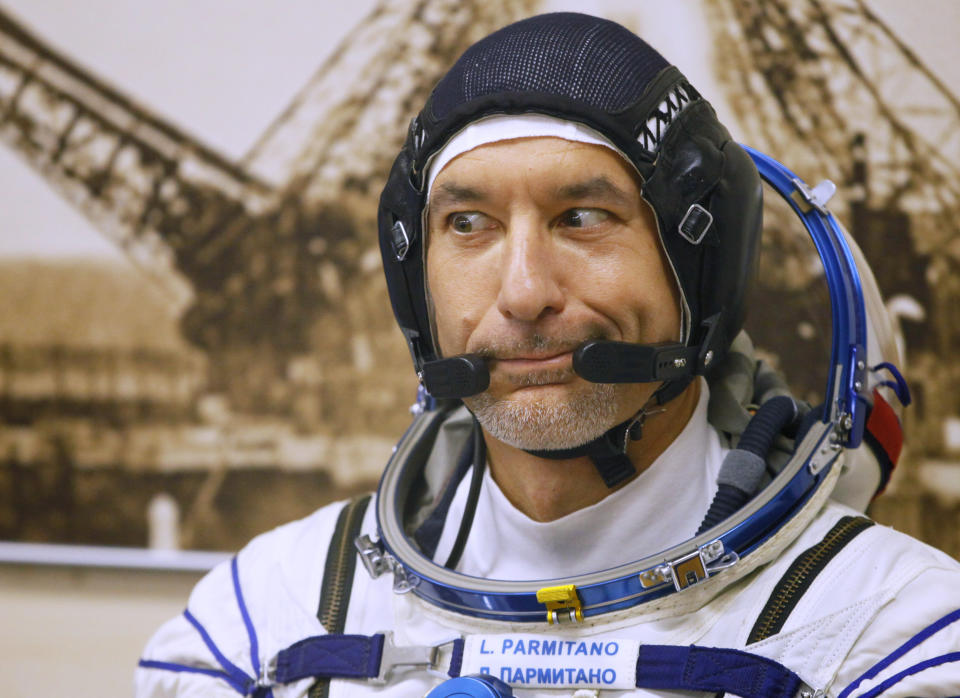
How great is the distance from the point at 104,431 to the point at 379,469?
0.47 metres

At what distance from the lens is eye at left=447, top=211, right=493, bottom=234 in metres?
0.98

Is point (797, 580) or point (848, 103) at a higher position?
point (848, 103)

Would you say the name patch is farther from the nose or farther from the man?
the nose

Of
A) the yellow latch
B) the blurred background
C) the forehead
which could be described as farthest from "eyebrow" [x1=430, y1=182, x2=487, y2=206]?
the blurred background

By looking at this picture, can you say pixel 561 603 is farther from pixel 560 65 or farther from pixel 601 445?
pixel 560 65

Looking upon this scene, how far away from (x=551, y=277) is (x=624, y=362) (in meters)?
0.10

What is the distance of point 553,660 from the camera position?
3.04ft

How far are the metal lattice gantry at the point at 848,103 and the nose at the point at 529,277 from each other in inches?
24.4

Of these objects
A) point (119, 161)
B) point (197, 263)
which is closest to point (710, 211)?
point (197, 263)

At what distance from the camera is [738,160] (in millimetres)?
995

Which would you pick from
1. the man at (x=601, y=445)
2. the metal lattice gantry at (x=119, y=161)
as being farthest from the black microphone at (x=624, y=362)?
the metal lattice gantry at (x=119, y=161)

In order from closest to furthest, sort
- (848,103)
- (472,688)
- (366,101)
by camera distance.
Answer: (472,688) → (848,103) → (366,101)

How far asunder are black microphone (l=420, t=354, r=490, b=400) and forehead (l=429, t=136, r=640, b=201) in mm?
153

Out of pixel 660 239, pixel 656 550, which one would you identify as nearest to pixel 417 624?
pixel 656 550
